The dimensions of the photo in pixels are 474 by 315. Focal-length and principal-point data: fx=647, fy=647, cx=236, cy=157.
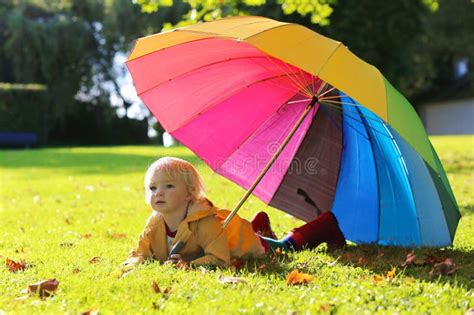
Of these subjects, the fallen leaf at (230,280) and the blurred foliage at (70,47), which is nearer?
the fallen leaf at (230,280)

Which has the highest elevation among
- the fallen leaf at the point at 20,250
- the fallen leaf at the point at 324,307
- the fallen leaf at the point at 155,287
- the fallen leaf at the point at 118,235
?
the fallen leaf at the point at 324,307

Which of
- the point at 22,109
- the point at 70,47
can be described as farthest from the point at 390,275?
the point at 70,47

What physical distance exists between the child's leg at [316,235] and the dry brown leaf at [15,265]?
1.69m

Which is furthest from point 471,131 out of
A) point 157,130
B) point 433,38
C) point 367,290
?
point 367,290

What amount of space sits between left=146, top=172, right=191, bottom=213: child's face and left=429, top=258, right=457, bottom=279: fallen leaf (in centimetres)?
161

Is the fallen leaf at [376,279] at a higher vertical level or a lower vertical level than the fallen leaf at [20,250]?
higher

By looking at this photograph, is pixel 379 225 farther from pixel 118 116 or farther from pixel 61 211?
pixel 118 116

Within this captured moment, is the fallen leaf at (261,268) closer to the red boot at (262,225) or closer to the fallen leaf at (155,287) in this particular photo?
the fallen leaf at (155,287)

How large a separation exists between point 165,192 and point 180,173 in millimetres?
162

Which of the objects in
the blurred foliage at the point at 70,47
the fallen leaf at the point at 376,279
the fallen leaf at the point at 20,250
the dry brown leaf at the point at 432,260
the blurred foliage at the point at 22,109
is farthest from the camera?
the blurred foliage at the point at 70,47

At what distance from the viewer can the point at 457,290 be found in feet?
11.3

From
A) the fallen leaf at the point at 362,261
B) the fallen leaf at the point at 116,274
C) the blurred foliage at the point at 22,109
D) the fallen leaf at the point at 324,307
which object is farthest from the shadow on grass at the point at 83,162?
the fallen leaf at the point at 324,307

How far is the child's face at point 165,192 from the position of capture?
4047 millimetres

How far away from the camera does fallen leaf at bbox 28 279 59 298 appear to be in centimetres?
333
